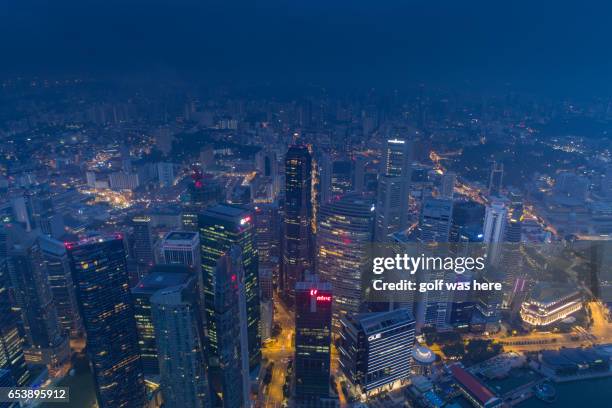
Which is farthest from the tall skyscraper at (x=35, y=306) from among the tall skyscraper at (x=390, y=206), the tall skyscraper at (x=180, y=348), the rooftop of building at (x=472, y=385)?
the tall skyscraper at (x=390, y=206)

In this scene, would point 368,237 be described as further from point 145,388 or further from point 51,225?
point 51,225

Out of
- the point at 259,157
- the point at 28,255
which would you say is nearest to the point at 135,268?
the point at 28,255

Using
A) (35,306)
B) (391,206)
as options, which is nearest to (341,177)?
(391,206)

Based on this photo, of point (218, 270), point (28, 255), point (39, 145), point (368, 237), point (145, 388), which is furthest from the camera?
point (39, 145)

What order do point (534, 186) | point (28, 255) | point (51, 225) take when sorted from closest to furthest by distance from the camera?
point (28, 255)
point (51, 225)
point (534, 186)

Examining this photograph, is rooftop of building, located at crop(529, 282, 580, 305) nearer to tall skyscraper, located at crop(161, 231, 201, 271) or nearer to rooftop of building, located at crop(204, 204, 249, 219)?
rooftop of building, located at crop(204, 204, 249, 219)

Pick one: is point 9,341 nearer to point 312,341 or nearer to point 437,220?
point 312,341
